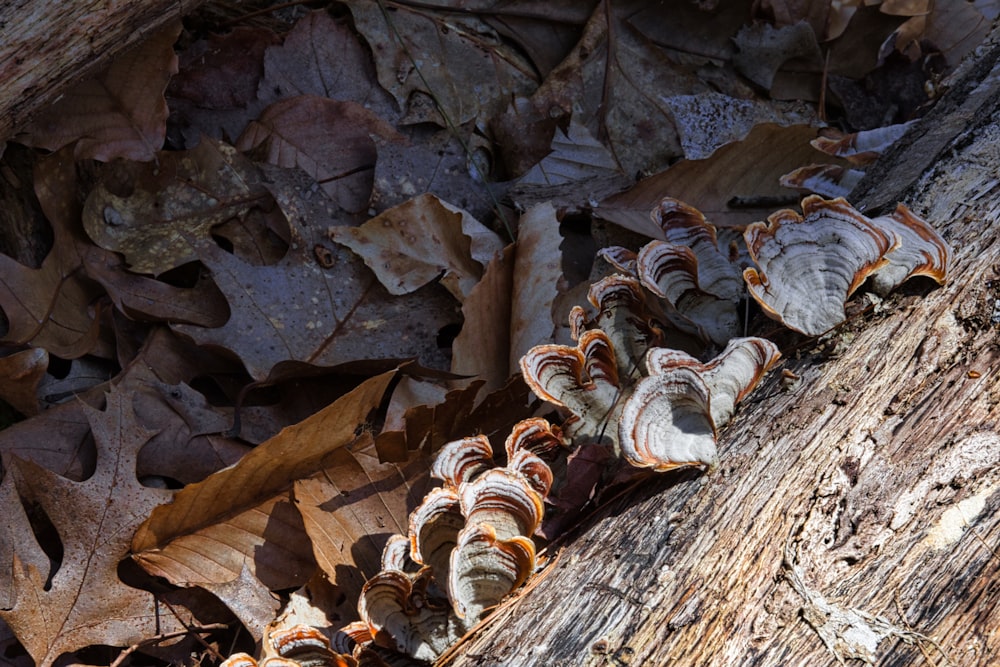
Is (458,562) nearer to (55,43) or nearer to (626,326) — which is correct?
(626,326)

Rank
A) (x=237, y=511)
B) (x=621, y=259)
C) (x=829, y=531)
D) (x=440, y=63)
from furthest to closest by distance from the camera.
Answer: (x=440, y=63) < (x=621, y=259) < (x=237, y=511) < (x=829, y=531)

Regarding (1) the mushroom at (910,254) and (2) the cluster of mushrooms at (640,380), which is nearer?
(2) the cluster of mushrooms at (640,380)

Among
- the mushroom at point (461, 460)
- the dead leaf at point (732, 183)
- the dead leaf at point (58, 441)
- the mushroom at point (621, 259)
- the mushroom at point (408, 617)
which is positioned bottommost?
the dead leaf at point (732, 183)

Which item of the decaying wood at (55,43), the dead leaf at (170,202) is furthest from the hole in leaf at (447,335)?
the decaying wood at (55,43)

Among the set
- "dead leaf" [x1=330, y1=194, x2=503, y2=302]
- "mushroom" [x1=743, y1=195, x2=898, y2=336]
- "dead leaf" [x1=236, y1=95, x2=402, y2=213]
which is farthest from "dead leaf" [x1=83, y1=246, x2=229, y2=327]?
"mushroom" [x1=743, y1=195, x2=898, y2=336]

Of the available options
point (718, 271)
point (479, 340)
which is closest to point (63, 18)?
point (479, 340)

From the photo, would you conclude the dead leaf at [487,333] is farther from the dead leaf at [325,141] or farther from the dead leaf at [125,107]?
the dead leaf at [125,107]

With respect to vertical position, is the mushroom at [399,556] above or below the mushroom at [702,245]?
below

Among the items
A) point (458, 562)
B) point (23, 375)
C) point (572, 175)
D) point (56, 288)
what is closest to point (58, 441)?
point (23, 375)
